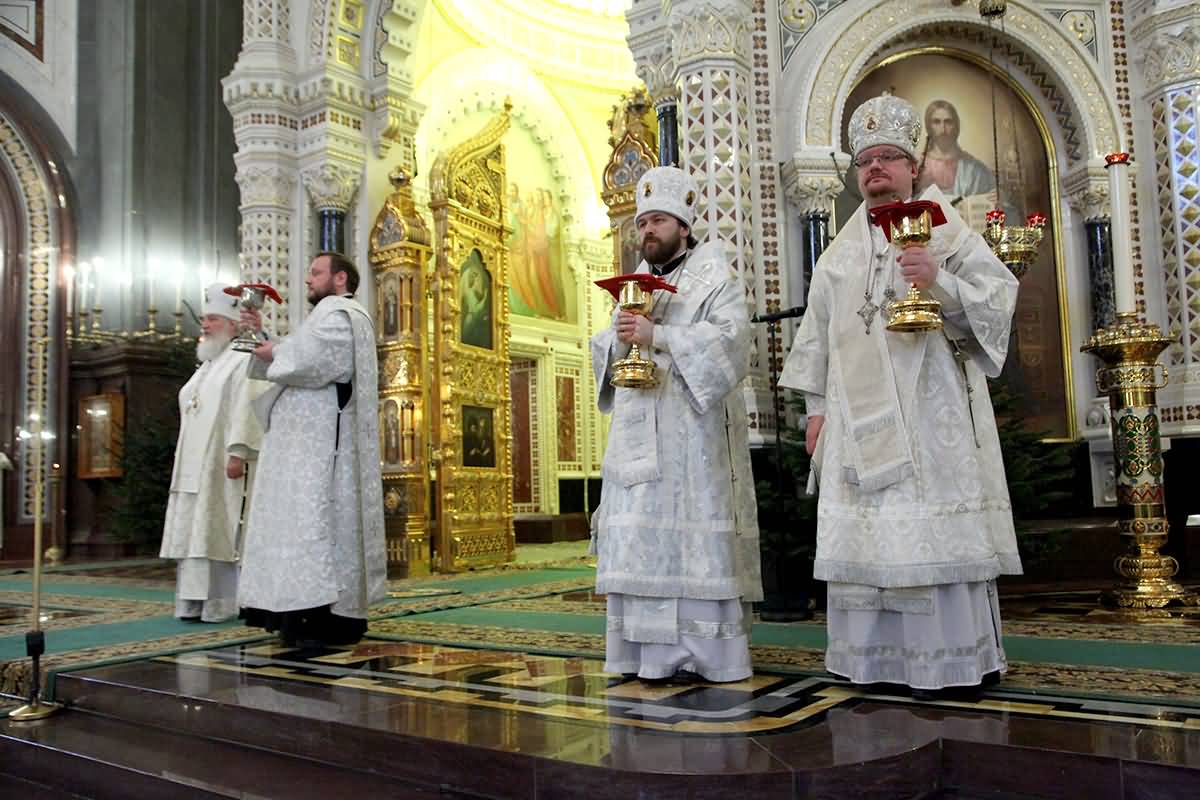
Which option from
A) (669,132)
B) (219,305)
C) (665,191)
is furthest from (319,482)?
(669,132)

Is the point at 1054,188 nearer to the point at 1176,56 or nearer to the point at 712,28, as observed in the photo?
the point at 1176,56

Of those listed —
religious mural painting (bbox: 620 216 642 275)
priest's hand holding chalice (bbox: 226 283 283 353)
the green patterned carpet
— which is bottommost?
the green patterned carpet

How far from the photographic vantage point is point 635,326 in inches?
145

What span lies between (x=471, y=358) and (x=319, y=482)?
17.9 feet

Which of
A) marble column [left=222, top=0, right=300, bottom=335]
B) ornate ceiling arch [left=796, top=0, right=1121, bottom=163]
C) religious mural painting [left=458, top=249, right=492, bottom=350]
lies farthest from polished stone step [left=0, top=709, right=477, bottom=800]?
religious mural painting [left=458, top=249, right=492, bottom=350]

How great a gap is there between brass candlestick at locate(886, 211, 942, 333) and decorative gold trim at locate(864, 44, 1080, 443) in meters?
4.36

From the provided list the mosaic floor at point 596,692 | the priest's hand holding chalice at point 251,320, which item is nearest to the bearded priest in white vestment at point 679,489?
the mosaic floor at point 596,692

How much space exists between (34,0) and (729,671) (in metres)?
14.2

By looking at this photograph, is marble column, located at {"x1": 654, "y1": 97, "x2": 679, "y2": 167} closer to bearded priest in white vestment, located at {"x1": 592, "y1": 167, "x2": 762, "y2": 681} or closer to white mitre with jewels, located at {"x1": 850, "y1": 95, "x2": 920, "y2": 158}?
bearded priest in white vestment, located at {"x1": 592, "y1": 167, "x2": 762, "y2": 681}

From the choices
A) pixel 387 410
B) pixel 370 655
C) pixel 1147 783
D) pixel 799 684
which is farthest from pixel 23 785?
pixel 387 410

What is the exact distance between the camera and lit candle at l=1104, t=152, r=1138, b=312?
5.60m

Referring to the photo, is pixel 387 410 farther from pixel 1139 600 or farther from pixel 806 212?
pixel 1139 600

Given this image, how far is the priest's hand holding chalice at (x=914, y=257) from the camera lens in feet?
10.7

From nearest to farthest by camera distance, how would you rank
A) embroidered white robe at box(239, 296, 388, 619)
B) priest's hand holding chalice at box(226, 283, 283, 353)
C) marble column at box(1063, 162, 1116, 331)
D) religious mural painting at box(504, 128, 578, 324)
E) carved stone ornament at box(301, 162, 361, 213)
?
embroidered white robe at box(239, 296, 388, 619) → priest's hand holding chalice at box(226, 283, 283, 353) → marble column at box(1063, 162, 1116, 331) → carved stone ornament at box(301, 162, 361, 213) → religious mural painting at box(504, 128, 578, 324)
